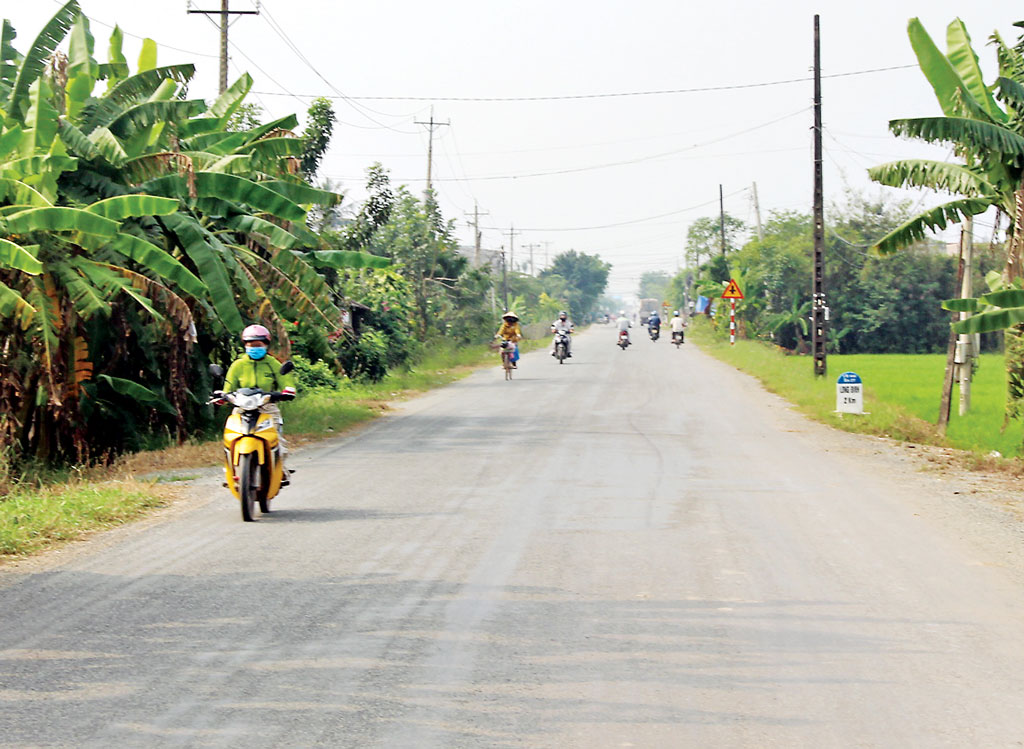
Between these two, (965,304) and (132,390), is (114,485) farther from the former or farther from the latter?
(965,304)

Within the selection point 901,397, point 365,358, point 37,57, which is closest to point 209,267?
point 37,57

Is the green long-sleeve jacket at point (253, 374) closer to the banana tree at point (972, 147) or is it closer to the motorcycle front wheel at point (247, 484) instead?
the motorcycle front wheel at point (247, 484)

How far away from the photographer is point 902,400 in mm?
27516

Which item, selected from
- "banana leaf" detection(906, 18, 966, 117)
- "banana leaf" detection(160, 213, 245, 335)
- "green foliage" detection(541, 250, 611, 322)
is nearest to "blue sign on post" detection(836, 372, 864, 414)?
"banana leaf" detection(906, 18, 966, 117)

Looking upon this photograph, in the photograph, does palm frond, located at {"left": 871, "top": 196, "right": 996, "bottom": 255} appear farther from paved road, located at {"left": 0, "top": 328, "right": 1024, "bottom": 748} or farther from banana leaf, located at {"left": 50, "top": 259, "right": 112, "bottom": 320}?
banana leaf, located at {"left": 50, "top": 259, "right": 112, "bottom": 320}

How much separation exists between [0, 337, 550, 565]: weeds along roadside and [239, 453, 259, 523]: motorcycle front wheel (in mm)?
1146

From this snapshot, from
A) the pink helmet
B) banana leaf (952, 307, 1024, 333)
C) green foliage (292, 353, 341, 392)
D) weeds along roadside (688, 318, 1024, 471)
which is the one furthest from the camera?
green foliage (292, 353, 341, 392)

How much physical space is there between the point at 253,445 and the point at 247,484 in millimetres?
436

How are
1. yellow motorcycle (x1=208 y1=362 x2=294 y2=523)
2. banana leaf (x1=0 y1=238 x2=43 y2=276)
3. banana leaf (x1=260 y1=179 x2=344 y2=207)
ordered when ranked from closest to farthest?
1. yellow motorcycle (x1=208 y1=362 x2=294 y2=523)
2. banana leaf (x1=0 y1=238 x2=43 y2=276)
3. banana leaf (x1=260 y1=179 x2=344 y2=207)

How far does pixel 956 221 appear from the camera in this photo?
19.4 metres

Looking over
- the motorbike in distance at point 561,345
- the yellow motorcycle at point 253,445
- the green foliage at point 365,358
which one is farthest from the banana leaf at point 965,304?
the motorbike in distance at point 561,345

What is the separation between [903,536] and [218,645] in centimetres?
612

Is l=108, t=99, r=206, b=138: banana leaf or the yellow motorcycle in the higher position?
l=108, t=99, r=206, b=138: banana leaf

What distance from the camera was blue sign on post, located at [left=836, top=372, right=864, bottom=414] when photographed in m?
21.8
